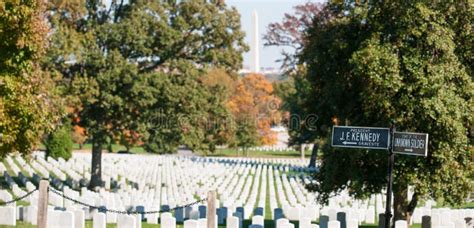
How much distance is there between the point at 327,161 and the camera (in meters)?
19.6

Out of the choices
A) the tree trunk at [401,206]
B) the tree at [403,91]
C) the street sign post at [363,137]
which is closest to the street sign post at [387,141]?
the street sign post at [363,137]

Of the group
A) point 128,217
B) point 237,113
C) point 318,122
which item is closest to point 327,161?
point 318,122

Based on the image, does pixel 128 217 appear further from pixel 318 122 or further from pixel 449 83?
pixel 449 83

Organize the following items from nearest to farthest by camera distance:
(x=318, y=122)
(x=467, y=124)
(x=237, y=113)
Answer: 1. (x=467, y=124)
2. (x=318, y=122)
3. (x=237, y=113)

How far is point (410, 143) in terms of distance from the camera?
13289 mm

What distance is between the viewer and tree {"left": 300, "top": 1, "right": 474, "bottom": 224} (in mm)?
17609

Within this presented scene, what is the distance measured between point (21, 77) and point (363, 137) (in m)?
8.11

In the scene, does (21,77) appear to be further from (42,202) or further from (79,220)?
(42,202)

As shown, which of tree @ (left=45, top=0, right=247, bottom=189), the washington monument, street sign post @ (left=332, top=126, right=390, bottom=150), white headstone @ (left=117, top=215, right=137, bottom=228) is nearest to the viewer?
street sign post @ (left=332, top=126, right=390, bottom=150)

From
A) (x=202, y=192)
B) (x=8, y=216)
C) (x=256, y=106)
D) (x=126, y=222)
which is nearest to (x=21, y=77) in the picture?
(x=8, y=216)

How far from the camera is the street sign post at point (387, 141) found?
1321 cm

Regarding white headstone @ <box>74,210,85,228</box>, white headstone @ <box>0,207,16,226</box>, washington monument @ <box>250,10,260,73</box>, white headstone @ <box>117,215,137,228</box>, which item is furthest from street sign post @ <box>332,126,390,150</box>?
washington monument @ <box>250,10,260,73</box>

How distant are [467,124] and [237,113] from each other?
60.1 m

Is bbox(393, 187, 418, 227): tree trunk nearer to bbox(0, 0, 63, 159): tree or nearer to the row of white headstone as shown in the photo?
the row of white headstone
